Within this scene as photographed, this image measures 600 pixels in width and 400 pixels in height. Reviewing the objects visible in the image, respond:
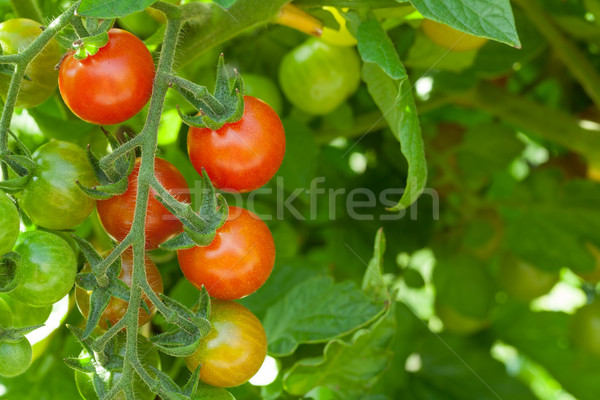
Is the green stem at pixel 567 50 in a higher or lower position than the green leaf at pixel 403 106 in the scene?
lower

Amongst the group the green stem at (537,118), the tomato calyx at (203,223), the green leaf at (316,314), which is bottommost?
the green stem at (537,118)

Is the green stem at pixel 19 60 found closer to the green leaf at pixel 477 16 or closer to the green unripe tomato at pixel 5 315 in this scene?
the green unripe tomato at pixel 5 315

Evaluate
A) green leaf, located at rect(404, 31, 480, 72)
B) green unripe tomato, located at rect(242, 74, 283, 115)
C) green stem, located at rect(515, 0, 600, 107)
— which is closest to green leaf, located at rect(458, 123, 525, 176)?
green stem, located at rect(515, 0, 600, 107)

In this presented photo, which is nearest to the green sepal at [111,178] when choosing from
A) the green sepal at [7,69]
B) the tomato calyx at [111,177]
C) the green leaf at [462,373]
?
the tomato calyx at [111,177]

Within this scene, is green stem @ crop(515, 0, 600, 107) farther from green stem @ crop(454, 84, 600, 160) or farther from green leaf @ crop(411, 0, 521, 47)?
green leaf @ crop(411, 0, 521, 47)

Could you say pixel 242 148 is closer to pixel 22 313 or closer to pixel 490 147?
pixel 22 313

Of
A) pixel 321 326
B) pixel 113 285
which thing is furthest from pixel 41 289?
pixel 321 326
